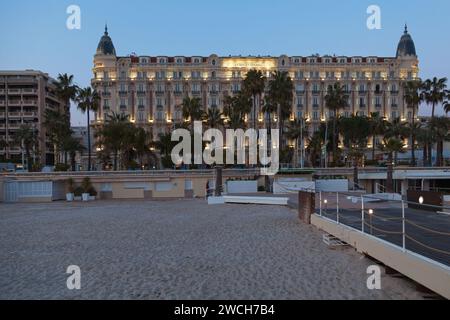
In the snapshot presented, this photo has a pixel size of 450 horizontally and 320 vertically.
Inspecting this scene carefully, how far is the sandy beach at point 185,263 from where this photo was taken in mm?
9305

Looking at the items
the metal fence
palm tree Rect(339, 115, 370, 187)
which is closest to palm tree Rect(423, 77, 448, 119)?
palm tree Rect(339, 115, 370, 187)

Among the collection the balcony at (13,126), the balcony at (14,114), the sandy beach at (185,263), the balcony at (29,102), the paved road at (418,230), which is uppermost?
the balcony at (29,102)

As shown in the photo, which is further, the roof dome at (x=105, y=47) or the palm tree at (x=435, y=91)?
the roof dome at (x=105, y=47)

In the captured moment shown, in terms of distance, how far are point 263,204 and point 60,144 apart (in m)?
45.1

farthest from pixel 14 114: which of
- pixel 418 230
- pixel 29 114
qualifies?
pixel 418 230

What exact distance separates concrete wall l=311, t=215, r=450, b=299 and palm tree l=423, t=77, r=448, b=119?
60.5 m

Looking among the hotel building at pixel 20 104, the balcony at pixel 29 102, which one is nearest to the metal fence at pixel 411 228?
the hotel building at pixel 20 104

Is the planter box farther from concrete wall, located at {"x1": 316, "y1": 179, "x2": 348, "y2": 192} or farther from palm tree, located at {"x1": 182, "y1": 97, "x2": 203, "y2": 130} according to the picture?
palm tree, located at {"x1": 182, "y1": 97, "x2": 203, "y2": 130}

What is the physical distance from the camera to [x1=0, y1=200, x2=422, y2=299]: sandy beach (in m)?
9.30

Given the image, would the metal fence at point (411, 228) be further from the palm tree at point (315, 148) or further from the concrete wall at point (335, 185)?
the palm tree at point (315, 148)

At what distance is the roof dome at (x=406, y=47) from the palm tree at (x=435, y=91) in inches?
1265

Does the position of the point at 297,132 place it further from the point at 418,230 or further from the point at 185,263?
the point at 185,263
